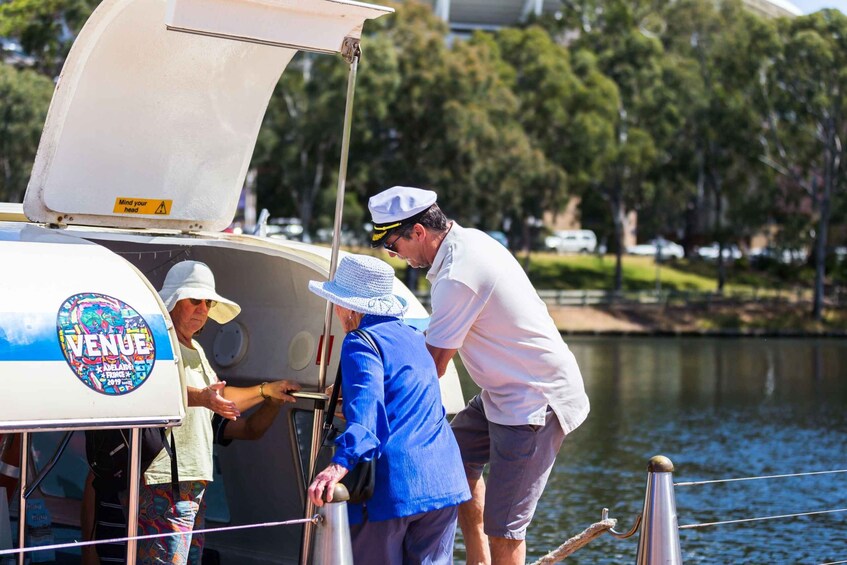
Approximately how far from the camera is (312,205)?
56656 mm

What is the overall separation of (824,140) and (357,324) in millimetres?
58582

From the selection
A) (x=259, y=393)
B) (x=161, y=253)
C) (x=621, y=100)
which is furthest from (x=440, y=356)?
(x=621, y=100)

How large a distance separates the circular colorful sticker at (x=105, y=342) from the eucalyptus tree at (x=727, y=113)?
56.6m

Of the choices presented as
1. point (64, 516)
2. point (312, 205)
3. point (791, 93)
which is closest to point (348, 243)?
point (312, 205)

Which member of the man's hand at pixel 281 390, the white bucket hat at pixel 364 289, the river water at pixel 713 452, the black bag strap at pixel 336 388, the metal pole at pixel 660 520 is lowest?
the river water at pixel 713 452

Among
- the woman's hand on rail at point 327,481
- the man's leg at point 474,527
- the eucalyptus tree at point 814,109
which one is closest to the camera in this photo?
the woman's hand on rail at point 327,481

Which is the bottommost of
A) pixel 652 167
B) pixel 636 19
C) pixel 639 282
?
pixel 639 282

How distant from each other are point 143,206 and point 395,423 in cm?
267

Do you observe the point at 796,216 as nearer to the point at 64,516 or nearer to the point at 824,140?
the point at 824,140

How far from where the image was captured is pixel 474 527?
21.9 feet

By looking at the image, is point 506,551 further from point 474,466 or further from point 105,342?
point 105,342

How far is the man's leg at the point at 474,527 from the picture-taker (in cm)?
667

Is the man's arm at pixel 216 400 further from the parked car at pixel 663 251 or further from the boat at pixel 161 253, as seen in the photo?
the parked car at pixel 663 251

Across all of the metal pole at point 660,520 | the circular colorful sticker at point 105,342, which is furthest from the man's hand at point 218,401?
the metal pole at point 660,520
